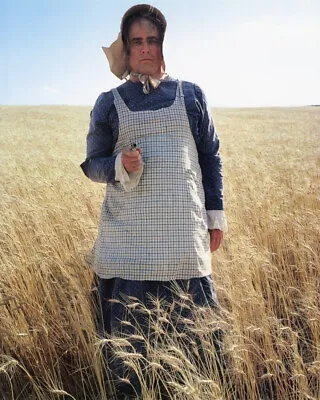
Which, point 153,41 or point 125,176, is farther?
point 153,41

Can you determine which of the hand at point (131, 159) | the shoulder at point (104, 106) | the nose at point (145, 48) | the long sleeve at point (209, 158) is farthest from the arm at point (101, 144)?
the long sleeve at point (209, 158)

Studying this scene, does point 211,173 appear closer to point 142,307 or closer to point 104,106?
point 104,106

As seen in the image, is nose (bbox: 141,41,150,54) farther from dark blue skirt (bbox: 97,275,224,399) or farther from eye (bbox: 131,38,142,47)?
dark blue skirt (bbox: 97,275,224,399)

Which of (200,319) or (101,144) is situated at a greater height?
(101,144)

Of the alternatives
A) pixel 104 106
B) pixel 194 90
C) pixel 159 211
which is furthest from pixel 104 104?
pixel 159 211

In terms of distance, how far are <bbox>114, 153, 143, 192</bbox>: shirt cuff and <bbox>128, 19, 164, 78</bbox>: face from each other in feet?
1.55

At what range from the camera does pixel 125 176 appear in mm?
1783

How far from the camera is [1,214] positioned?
3.43m

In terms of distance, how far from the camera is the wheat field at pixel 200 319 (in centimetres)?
160

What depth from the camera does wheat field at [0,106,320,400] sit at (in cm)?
160

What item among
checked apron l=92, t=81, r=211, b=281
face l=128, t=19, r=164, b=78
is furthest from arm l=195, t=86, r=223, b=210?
face l=128, t=19, r=164, b=78

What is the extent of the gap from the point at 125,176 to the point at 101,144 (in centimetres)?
28

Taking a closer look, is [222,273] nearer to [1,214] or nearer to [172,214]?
[172,214]

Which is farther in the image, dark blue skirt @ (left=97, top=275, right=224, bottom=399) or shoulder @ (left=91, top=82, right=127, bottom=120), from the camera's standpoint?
shoulder @ (left=91, top=82, right=127, bottom=120)
